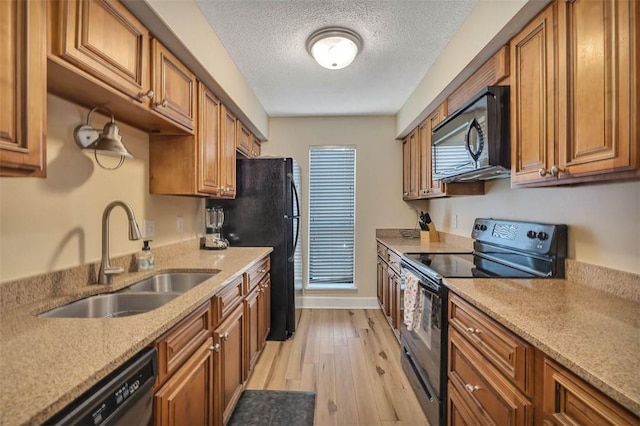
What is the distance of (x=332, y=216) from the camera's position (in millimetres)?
4109

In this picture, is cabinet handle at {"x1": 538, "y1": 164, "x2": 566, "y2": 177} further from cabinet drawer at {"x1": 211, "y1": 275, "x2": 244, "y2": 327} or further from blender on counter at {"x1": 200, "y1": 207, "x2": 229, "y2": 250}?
blender on counter at {"x1": 200, "y1": 207, "x2": 229, "y2": 250}

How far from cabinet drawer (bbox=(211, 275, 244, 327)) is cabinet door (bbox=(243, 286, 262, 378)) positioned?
0.17 meters

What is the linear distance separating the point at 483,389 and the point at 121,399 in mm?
1270

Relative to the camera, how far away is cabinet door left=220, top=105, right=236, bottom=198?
249 centimetres

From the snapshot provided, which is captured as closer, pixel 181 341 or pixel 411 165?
pixel 181 341

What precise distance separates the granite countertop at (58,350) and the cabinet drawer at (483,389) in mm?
1185

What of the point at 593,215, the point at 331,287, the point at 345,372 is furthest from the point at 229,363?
the point at 331,287

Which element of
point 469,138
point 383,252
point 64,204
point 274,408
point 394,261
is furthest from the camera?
point 383,252

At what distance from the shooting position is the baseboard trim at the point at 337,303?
4.02 m

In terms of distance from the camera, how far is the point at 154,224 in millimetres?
2096

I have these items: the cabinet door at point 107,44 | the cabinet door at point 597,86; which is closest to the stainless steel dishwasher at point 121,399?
the cabinet door at point 107,44

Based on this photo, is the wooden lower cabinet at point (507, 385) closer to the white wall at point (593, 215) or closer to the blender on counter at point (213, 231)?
the white wall at point (593, 215)

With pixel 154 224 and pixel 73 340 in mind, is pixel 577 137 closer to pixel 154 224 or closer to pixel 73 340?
pixel 73 340

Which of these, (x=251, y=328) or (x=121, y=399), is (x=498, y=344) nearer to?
(x=121, y=399)
